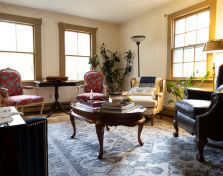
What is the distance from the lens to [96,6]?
411 cm

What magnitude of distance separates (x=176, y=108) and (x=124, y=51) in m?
3.32

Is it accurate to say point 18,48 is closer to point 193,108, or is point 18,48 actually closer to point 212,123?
point 193,108

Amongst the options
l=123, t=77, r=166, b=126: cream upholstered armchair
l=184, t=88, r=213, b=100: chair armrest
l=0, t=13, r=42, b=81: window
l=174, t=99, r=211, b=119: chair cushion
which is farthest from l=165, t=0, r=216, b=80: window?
l=0, t=13, r=42, b=81: window

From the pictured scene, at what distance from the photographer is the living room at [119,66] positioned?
5.64 ft

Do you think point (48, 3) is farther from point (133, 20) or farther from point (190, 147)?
point (190, 147)

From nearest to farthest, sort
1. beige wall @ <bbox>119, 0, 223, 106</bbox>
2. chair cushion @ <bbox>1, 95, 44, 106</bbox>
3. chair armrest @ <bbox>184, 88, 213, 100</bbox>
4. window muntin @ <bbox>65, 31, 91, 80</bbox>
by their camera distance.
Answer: chair armrest @ <bbox>184, 88, 213, 100</bbox> → chair cushion @ <bbox>1, 95, 44, 106</bbox> → beige wall @ <bbox>119, 0, 223, 106</bbox> → window muntin @ <bbox>65, 31, 91, 80</bbox>

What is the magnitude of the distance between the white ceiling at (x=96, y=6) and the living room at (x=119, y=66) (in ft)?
0.07

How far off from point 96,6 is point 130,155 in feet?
11.6

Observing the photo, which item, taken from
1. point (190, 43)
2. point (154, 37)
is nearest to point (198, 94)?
point (190, 43)

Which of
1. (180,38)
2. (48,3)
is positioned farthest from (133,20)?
(48,3)

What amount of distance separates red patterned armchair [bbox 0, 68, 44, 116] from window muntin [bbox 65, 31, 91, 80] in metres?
1.45

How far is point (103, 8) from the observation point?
4.23 meters

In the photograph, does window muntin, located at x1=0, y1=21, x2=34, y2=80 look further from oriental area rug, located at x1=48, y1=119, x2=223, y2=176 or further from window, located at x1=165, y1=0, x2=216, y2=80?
window, located at x1=165, y1=0, x2=216, y2=80

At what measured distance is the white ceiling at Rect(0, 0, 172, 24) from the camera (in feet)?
12.7
